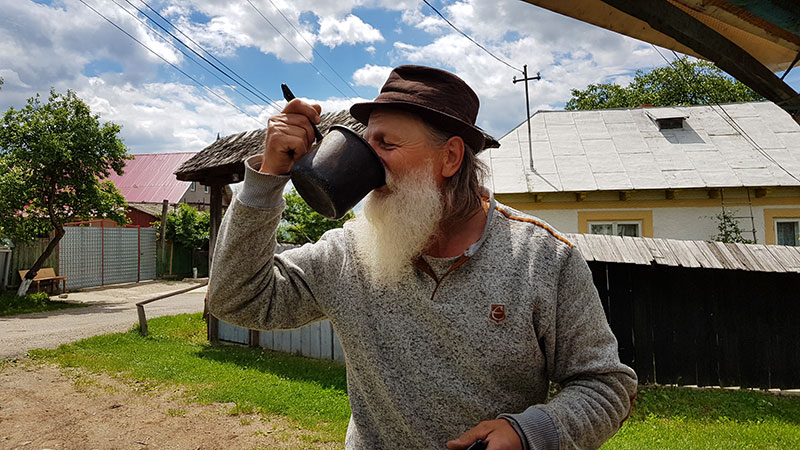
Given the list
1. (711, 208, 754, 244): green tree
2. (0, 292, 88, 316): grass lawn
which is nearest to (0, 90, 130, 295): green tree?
(0, 292, 88, 316): grass lawn

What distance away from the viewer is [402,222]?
1.59 m

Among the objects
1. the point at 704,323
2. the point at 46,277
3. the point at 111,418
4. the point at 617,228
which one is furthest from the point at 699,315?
the point at 46,277

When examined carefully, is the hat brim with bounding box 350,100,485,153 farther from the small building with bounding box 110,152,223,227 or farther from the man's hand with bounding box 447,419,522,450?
the small building with bounding box 110,152,223,227

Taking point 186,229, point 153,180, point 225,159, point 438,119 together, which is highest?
point 153,180

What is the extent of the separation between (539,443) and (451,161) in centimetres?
87

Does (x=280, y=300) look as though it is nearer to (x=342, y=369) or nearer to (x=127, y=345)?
(x=342, y=369)

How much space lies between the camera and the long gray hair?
1.63 metres

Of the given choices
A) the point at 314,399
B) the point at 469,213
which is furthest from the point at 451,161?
the point at 314,399

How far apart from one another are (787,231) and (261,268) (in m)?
13.7

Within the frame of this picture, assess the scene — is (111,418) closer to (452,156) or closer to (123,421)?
(123,421)

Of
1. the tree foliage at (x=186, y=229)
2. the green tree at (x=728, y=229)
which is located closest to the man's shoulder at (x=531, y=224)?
the green tree at (x=728, y=229)

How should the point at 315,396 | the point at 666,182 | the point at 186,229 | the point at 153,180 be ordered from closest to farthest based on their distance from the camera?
1. the point at 315,396
2. the point at 666,182
3. the point at 186,229
4. the point at 153,180

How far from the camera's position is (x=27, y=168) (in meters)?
14.1

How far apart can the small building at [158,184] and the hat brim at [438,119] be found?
31043 millimetres
